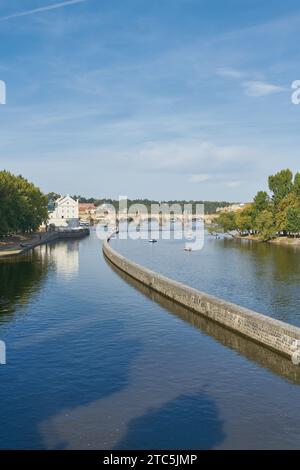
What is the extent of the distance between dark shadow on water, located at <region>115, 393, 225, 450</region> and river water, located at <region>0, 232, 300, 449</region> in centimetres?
5

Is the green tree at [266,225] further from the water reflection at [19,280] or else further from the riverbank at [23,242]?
the water reflection at [19,280]

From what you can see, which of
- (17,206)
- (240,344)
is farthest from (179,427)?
(17,206)

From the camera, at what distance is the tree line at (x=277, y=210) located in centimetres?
14511

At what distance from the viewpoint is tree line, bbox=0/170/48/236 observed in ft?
381

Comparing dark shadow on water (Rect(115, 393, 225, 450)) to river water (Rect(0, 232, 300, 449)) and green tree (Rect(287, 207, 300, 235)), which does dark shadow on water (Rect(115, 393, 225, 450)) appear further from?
green tree (Rect(287, 207, 300, 235))

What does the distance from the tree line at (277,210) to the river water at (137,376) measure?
82.1 m

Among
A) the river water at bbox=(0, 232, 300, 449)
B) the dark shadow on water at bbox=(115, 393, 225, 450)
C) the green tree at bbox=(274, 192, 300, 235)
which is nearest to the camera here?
the dark shadow on water at bbox=(115, 393, 225, 450)

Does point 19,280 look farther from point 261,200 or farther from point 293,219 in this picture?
point 261,200

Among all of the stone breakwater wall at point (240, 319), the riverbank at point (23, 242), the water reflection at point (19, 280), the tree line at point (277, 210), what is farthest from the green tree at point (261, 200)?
the stone breakwater wall at point (240, 319)

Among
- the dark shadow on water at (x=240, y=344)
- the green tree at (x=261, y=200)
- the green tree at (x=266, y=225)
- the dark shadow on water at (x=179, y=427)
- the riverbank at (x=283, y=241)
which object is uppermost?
the green tree at (x=261, y=200)

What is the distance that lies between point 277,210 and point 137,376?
132238mm

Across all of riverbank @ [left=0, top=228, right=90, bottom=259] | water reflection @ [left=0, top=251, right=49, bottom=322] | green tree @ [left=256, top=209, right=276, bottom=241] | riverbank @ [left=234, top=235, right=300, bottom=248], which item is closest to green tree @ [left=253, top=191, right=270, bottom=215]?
riverbank @ [left=234, top=235, right=300, bottom=248]

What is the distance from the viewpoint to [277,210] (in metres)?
158
